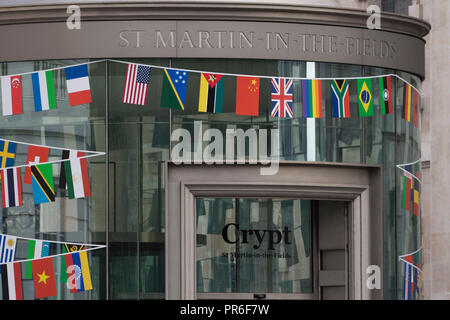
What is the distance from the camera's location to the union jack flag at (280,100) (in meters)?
22.0

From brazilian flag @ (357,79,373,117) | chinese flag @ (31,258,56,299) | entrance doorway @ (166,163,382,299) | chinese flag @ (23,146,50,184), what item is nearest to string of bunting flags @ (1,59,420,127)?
brazilian flag @ (357,79,373,117)

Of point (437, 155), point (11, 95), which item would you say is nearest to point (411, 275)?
point (11, 95)

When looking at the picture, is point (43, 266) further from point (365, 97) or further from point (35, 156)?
point (365, 97)

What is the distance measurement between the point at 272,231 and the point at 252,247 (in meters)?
0.53

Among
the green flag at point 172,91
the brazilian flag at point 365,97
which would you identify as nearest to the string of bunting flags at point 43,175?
the green flag at point 172,91

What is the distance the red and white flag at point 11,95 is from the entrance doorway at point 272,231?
3236mm

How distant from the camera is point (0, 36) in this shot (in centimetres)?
2194

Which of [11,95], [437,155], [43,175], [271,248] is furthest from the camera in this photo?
[437,155]

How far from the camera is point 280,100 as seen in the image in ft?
72.2

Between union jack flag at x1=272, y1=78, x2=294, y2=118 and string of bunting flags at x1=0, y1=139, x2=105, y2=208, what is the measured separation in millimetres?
3584
